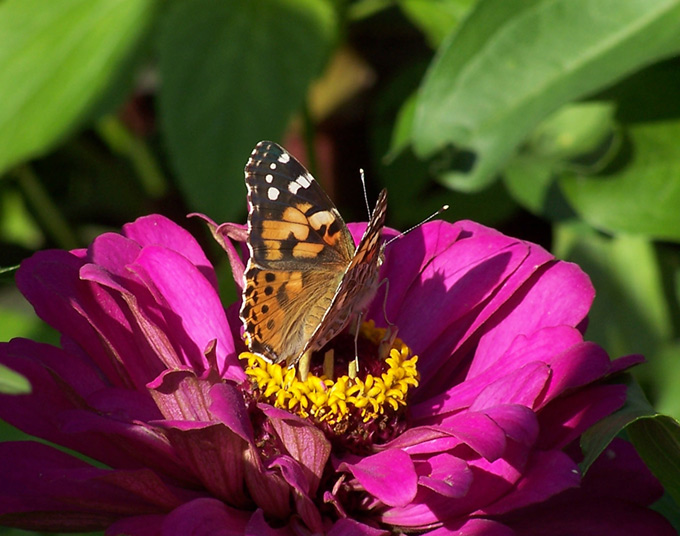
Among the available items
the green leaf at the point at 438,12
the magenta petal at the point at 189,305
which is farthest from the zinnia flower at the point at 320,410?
the green leaf at the point at 438,12

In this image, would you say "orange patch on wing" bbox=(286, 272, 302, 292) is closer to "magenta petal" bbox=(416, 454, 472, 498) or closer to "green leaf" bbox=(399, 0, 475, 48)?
"magenta petal" bbox=(416, 454, 472, 498)

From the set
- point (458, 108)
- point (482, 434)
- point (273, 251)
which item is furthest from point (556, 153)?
point (482, 434)

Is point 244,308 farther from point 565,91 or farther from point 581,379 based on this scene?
point 565,91

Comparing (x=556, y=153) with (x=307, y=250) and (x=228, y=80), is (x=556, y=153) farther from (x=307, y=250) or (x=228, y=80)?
(x=307, y=250)

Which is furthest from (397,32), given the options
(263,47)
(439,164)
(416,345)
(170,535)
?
(170,535)

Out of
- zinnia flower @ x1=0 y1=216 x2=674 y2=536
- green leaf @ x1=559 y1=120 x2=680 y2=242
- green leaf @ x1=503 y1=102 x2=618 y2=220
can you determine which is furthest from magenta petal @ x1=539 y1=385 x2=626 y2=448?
green leaf @ x1=503 y1=102 x2=618 y2=220

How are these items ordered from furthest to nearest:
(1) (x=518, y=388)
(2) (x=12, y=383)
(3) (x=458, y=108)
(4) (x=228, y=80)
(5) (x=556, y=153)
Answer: (5) (x=556, y=153), (4) (x=228, y=80), (3) (x=458, y=108), (1) (x=518, y=388), (2) (x=12, y=383)

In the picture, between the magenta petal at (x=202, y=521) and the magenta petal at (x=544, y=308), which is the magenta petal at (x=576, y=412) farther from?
the magenta petal at (x=202, y=521)
